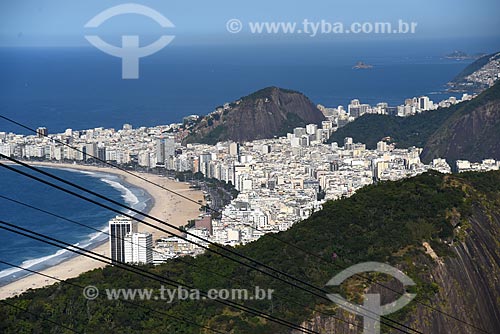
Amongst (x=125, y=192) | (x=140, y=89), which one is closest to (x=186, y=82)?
(x=140, y=89)

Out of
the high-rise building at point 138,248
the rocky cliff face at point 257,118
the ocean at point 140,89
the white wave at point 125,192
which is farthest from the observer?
the rocky cliff face at point 257,118

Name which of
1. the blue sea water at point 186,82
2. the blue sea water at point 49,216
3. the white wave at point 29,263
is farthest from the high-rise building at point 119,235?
the blue sea water at point 186,82

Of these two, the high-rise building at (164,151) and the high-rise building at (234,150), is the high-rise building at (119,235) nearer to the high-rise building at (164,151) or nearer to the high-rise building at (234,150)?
the high-rise building at (234,150)

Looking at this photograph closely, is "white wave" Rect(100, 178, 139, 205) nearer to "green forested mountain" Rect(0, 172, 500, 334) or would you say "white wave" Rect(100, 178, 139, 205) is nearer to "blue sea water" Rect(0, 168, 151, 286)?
"blue sea water" Rect(0, 168, 151, 286)

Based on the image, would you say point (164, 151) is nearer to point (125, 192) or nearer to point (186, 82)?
point (125, 192)

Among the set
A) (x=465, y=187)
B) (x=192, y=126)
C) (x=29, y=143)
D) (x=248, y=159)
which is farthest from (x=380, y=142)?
(x=465, y=187)

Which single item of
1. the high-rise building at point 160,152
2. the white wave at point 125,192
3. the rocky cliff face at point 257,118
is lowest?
the white wave at point 125,192

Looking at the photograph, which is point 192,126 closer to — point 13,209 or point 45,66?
point 13,209
